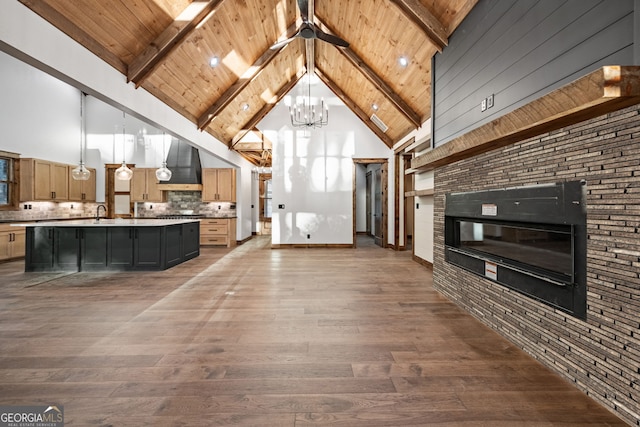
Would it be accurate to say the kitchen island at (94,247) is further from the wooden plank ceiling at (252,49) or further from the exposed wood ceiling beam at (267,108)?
the exposed wood ceiling beam at (267,108)

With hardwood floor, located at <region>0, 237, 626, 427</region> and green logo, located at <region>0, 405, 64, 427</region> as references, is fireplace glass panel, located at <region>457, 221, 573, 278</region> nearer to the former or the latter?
hardwood floor, located at <region>0, 237, 626, 427</region>

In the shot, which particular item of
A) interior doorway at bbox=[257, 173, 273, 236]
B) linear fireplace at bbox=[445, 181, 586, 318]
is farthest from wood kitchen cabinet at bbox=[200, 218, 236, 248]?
linear fireplace at bbox=[445, 181, 586, 318]

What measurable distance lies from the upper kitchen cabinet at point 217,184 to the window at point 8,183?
153 inches

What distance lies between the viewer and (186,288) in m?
4.12

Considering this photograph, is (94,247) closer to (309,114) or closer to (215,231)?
(215,231)

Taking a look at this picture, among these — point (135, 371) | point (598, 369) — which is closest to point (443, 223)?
point (598, 369)

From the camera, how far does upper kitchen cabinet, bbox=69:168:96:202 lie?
7.84m

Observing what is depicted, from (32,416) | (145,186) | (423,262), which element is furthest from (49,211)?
(423,262)

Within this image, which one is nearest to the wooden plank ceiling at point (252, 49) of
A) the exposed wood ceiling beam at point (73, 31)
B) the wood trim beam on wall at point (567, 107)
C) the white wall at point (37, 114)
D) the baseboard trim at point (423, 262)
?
the exposed wood ceiling beam at point (73, 31)

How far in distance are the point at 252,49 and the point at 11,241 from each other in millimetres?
6045

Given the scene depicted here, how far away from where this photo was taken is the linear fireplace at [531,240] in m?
1.88

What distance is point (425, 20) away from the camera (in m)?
3.81

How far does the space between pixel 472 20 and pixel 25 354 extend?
507cm

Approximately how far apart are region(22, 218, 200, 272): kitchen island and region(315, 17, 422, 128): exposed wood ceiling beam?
4.64 meters
